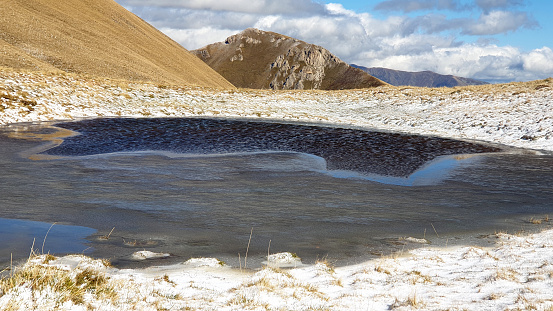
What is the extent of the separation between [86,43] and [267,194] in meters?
81.6

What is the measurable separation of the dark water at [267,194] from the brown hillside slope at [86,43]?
41236 millimetres

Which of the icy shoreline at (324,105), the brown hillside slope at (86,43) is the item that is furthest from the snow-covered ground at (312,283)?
the brown hillside slope at (86,43)

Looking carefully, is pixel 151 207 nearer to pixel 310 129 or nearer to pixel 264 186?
pixel 264 186

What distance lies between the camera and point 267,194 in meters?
11.8

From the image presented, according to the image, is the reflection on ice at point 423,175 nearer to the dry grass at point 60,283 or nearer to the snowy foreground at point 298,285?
the snowy foreground at point 298,285

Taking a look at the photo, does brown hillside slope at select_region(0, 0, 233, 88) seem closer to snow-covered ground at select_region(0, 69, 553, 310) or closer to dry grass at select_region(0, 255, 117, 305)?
dry grass at select_region(0, 255, 117, 305)

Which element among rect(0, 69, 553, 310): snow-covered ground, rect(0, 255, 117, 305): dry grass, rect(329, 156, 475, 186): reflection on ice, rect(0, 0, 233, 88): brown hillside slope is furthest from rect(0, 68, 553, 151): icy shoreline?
rect(0, 255, 117, 305): dry grass

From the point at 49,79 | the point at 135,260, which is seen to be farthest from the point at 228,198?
the point at 49,79

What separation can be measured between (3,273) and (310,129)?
22102 millimetres

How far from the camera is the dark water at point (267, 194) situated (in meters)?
8.27

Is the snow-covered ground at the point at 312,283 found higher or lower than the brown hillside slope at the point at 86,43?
lower

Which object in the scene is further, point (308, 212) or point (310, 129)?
point (310, 129)

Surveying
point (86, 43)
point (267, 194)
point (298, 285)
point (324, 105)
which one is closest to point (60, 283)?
point (298, 285)

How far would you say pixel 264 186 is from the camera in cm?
1272
